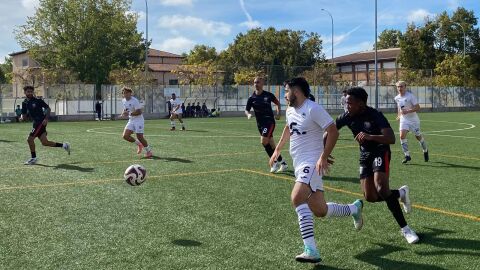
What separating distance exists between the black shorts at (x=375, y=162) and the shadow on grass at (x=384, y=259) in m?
0.89

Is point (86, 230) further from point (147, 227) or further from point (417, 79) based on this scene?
point (417, 79)

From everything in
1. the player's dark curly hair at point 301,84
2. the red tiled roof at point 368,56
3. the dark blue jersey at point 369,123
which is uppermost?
the red tiled roof at point 368,56

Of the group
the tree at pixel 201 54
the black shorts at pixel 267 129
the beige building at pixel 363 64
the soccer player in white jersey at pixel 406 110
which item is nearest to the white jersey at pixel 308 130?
the black shorts at pixel 267 129

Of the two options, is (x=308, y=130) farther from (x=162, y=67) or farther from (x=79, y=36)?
(x=162, y=67)

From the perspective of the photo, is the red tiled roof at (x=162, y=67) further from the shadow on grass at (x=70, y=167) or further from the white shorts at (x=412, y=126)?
the white shorts at (x=412, y=126)

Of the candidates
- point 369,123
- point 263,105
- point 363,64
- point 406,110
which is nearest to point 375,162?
point 369,123

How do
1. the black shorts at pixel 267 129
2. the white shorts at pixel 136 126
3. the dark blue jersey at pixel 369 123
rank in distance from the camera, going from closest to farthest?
the dark blue jersey at pixel 369 123
the black shorts at pixel 267 129
the white shorts at pixel 136 126

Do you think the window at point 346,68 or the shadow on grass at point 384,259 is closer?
the shadow on grass at point 384,259

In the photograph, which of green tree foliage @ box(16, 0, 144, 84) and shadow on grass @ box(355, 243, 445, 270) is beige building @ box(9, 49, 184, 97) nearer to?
green tree foliage @ box(16, 0, 144, 84)

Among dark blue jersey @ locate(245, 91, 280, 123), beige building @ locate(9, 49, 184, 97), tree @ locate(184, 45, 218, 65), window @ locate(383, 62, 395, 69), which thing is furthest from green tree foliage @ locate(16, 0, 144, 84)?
dark blue jersey @ locate(245, 91, 280, 123)

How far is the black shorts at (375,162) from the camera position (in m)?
6.40

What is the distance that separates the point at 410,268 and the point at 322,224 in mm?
1858

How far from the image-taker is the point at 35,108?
13922 mm

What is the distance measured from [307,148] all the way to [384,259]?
139 cm
